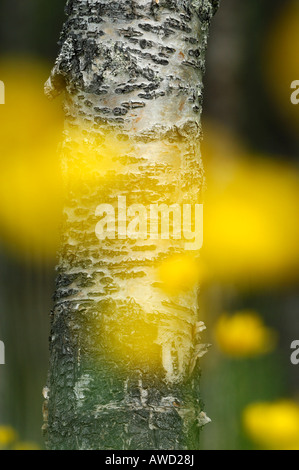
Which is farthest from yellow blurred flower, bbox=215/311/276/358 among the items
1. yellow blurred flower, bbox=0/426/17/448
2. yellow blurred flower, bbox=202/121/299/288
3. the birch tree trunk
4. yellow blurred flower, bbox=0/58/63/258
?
the birch tree trunk

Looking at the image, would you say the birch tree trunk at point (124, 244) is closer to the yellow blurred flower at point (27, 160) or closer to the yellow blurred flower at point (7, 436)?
the yellow blurred flower at point (27, 160)

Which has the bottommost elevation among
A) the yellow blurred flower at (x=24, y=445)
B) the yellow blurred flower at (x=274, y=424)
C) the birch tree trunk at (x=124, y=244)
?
the yellow blurred flower at (x=24, y=445)

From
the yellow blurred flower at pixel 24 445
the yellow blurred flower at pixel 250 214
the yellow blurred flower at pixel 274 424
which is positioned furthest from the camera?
the yellow blurred flower at pixel 250 214

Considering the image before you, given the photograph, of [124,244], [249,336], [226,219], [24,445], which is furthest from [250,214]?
[124,244]

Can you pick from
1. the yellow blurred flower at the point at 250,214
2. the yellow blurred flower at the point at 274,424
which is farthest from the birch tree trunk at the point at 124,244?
the yellow blurred flower at the point at 250,214

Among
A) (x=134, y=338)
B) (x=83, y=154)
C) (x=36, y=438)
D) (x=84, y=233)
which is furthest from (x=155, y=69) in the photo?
(x=36, y=438)

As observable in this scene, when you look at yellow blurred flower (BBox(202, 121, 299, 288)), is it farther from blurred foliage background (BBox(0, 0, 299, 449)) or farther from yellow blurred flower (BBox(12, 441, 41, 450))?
yellow blurred flower (BBox(12, 441, 41, 450))

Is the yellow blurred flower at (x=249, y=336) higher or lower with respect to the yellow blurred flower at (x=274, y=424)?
higher
